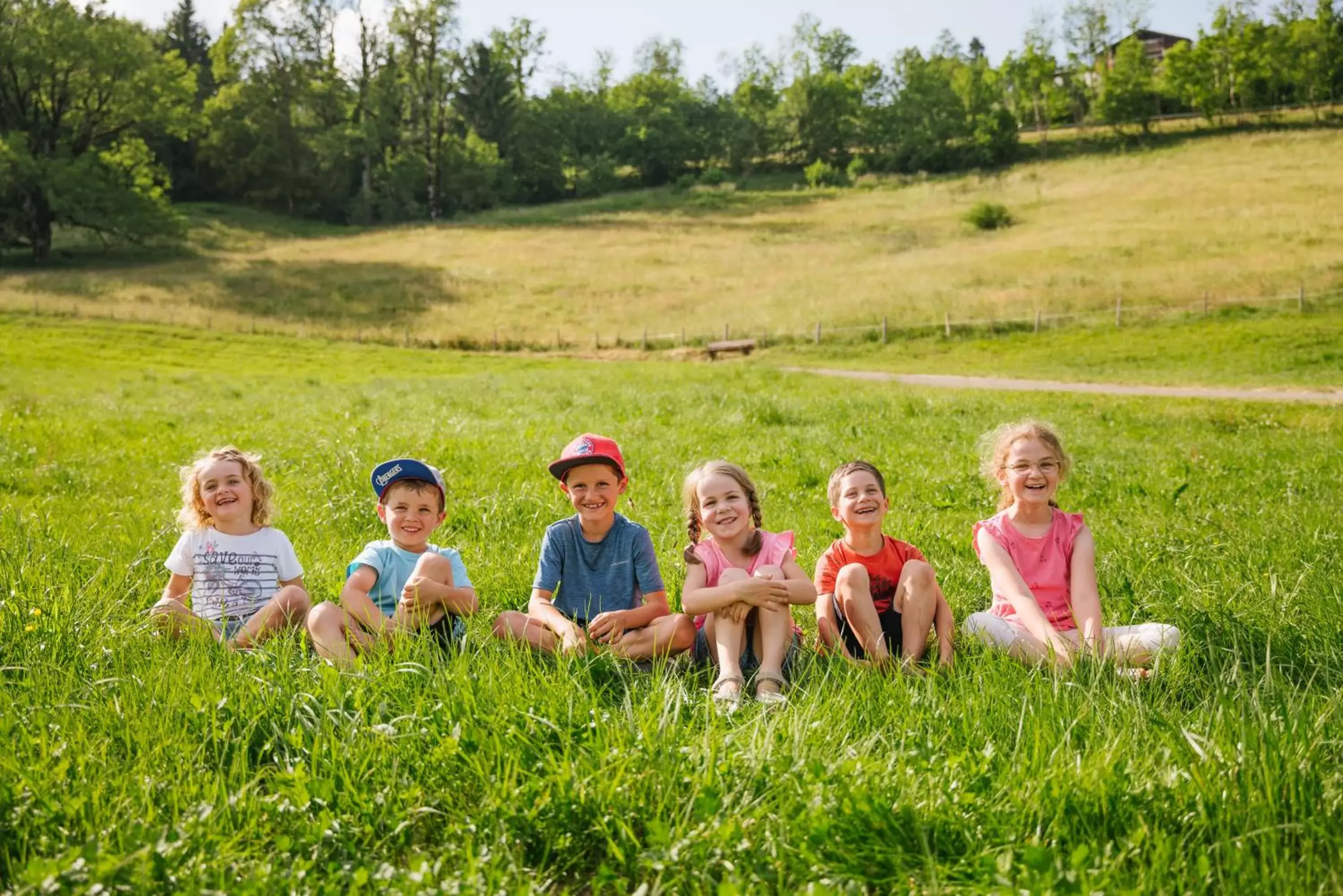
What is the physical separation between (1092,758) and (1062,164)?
9141 centimetres

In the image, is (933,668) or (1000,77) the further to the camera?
(1000,77)

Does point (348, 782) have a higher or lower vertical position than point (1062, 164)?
lower

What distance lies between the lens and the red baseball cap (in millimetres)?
5055

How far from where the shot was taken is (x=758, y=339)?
132 ft

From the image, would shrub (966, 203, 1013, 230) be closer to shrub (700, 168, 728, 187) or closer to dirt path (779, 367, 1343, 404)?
dirt path (779, 367, 1343, 404)

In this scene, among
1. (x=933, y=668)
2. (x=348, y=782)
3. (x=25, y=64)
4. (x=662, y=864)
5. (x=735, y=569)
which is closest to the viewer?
(x=662, y=864)

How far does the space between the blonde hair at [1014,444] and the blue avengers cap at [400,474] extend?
3220 mm

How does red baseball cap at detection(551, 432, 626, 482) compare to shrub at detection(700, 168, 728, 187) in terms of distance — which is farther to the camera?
shrub at detection(700, 168, 728, 187)

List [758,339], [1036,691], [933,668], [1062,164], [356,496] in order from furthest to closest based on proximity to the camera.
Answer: [1062,164], [758,339], [356,496], [933,668], [1036,691]

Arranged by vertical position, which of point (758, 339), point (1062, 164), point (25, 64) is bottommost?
point (758, 339)

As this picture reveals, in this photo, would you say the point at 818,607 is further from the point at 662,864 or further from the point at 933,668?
the point at 662,864

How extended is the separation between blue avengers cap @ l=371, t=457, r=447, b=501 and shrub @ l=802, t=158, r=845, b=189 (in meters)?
92.2

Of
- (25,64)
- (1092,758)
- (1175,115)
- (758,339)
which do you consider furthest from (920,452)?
(1175,115)

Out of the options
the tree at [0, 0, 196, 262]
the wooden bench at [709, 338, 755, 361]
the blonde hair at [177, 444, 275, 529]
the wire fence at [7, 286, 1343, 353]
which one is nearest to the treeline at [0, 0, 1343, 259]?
the tree at [0, 0, 196, 262]
